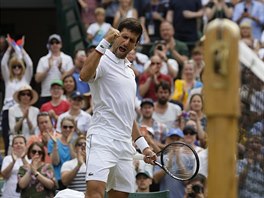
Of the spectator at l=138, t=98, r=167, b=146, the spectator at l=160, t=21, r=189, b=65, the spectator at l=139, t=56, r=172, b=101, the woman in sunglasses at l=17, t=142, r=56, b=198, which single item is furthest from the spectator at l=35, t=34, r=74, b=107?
the woman in sunglasses at l=17, t=142, r=56, b=198

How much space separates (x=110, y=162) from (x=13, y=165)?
470 cm

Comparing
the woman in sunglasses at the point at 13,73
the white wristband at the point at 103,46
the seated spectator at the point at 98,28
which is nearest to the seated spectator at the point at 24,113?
the woman in sunglasses at the point at 13,73

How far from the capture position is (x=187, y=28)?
19.5 metres

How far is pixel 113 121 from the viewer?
28.9 ft

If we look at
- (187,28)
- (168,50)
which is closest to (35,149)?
(168,50)

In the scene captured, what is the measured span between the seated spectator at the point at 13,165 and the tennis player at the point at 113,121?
419cm

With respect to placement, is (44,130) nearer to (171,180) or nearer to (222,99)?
(171,180)

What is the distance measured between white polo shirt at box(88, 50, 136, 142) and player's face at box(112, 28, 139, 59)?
0.06 metres

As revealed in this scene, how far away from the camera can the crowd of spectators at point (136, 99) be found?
514 inches

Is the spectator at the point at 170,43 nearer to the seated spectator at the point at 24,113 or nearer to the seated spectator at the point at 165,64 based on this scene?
the seated spectator at the point at 165,64

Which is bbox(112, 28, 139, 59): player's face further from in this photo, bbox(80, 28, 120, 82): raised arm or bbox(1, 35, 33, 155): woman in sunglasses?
bbox(1, 35, 33, 155): woman in sunglasses

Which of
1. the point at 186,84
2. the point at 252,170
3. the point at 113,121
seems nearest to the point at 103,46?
the point at 113,121

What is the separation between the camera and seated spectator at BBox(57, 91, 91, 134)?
14.7m

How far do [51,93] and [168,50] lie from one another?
3.05 m
